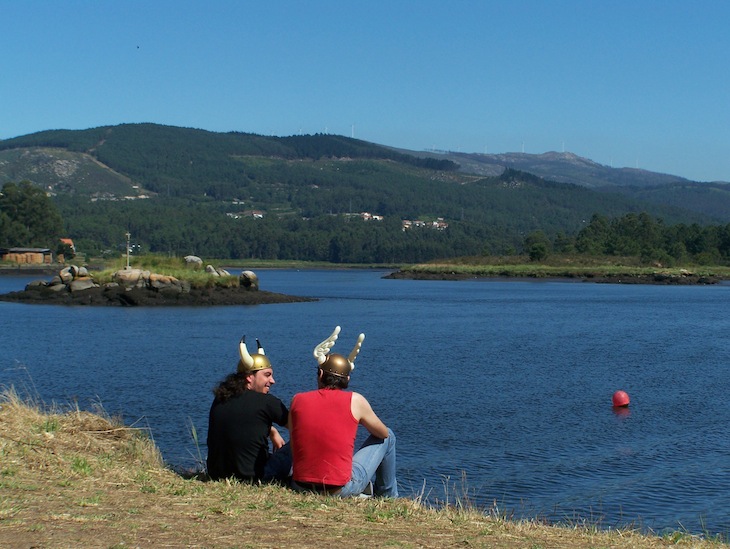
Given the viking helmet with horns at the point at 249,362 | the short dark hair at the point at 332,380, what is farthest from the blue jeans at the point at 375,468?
the viking helmet with horns at the point at 249,362

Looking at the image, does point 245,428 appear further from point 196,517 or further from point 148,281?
point 148,281

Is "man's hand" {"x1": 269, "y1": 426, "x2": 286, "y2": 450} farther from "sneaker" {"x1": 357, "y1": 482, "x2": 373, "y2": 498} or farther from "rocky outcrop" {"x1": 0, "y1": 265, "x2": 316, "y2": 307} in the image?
"rocky outcrop" {"x1": 0, "y1": 265, "x2": 316, "y2": 307}

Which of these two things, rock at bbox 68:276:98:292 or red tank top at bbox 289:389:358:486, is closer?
red tank top at bbox 289:389:358:486

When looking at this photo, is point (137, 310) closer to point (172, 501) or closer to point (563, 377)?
point (563, 377)

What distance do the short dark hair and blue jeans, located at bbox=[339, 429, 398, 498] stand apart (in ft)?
2.22

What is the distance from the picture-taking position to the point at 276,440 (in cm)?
1032

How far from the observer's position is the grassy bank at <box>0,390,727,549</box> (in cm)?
755

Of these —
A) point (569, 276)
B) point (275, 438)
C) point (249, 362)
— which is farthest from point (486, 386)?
point (569, 276)

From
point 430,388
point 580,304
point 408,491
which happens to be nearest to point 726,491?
point 408,491

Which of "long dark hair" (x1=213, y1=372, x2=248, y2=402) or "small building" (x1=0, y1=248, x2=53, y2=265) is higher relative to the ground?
"long dark hair" (x1=213, y1=372, x2=248, y2=402)

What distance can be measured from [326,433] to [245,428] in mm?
1060

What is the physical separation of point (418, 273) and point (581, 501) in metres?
130

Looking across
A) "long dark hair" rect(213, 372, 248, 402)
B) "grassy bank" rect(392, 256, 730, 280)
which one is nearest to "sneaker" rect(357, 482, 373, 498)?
"long dark hair" rect(213, 372, 248, 402)

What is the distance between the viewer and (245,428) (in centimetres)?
991
